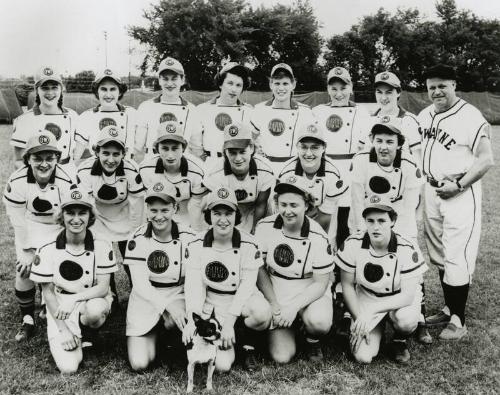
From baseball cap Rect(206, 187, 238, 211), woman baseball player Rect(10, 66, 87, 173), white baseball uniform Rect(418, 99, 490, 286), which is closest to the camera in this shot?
baseball cap Rect(206, 187, 238, 211)

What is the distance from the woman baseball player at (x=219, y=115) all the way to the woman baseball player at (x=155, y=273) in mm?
1565

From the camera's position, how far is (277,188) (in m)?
4.32

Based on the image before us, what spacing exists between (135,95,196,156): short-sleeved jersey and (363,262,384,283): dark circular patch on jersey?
2606 mm

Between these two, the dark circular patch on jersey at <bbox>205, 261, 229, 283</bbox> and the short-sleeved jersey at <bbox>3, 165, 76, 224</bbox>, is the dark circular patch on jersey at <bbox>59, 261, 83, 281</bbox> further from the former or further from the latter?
the dark circular patch on jersey at <bbox>205, 261, 229, 283</bbox>

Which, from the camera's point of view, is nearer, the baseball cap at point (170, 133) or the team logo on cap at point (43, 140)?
the team logo on cap at point (43, 140)

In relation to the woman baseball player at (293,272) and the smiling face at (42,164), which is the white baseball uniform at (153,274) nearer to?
the woman baseball player at (293,272)

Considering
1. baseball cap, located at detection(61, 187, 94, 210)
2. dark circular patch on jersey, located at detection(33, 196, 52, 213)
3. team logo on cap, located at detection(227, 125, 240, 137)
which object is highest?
team logo on cap, located at detection(227, 125, 240, 137)

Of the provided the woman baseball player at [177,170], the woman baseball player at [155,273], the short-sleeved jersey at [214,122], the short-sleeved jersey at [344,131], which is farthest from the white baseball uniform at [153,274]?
the short-sleeved jersey at [344,131]

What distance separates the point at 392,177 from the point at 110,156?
2555 mm

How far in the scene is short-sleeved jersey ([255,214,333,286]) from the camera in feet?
14.5

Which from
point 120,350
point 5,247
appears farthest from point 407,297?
point 5,247

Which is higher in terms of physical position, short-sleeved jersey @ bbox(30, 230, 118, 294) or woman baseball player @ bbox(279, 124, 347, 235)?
woman baseball player @ bbox(279, 124, 347, 235)

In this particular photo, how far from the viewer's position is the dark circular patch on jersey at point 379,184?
4.85m

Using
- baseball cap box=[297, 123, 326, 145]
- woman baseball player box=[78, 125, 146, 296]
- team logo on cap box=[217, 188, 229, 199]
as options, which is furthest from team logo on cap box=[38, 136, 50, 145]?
baseball cap box=[297, 123, 326, 145]
